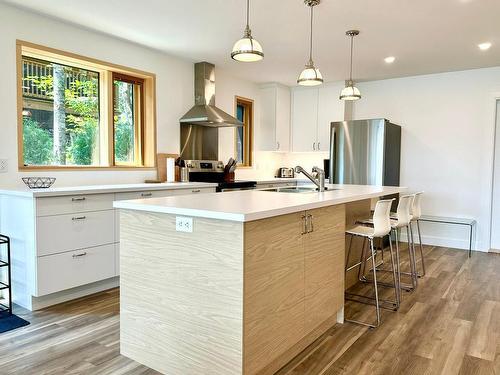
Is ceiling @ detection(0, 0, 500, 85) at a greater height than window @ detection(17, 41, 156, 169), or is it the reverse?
ceiling @ detection(0, 0, 500, 85)

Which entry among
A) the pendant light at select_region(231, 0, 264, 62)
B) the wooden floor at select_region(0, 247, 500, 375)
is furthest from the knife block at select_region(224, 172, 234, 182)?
→ the pendant light at select_region(231, 0, 264, 62)

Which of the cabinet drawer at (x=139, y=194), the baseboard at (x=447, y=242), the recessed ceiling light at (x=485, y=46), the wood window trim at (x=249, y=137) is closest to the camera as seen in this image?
the cabinet drawer at (x=139, y=194)

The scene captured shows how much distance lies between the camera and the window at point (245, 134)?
624 cm

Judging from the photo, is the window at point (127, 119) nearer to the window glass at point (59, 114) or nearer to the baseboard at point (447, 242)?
the window glass at point (59, 114)

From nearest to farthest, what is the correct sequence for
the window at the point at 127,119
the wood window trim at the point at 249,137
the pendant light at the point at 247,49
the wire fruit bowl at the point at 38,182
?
the pendant light at the point at 247,49
the wire fruit bowl at the point at 38,182
the window at the point at 127,119
the wood window trim at the point at 249,137

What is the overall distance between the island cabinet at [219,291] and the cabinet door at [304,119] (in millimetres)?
4239

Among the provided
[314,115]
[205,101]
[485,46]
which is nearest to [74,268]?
[205,101]

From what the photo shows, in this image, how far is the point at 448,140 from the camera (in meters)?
5.50

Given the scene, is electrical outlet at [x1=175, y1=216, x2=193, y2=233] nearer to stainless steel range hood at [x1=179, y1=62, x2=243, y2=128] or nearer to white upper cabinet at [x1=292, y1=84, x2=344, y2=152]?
stainless steel range hood at [x1=179, y1=62, x2=243, y2=128]

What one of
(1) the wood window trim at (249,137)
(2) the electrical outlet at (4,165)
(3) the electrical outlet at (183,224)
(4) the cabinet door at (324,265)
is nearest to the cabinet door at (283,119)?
(1) the wood window trim at (249,137)

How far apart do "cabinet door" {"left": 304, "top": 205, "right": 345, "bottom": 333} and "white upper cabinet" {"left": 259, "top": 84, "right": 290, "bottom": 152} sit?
3809mm

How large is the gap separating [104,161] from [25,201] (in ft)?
4.38

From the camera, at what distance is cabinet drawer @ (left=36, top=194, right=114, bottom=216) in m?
2.93

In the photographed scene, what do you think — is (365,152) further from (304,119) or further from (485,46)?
(485,46)
